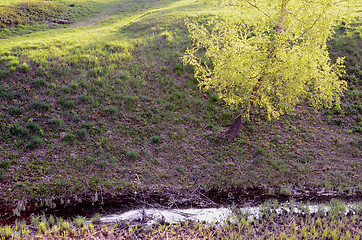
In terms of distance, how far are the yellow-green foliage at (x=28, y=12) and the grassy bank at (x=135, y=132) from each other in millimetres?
4231

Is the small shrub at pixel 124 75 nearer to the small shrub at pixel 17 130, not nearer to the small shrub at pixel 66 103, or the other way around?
the small shrub at pixel 66 103

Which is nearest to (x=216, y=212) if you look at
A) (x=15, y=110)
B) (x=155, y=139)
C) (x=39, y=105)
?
(x=155, y=139)

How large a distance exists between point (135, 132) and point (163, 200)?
170 inches

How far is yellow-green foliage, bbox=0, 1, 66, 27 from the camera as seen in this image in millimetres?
20719

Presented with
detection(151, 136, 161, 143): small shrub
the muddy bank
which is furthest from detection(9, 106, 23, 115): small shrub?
detection(151, 136, 161, 143): small shrub

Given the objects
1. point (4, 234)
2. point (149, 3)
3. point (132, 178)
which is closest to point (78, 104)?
point (132, 178)

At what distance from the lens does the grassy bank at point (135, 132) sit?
10.4 metres

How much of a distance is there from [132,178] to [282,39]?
8681 millimetres

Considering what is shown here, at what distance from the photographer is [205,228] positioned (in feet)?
26.3

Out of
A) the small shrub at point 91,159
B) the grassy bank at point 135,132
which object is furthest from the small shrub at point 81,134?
the small shrub at point 91,159

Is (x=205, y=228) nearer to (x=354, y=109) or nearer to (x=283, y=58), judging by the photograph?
(x=283, y=58)

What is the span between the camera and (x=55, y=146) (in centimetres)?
1103

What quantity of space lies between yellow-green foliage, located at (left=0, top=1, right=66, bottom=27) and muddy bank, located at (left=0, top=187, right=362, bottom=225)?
18251 mm

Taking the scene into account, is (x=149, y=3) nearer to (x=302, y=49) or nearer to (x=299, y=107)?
(x=299, y=107)
